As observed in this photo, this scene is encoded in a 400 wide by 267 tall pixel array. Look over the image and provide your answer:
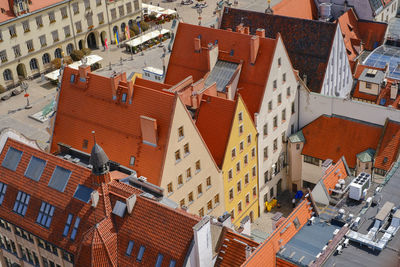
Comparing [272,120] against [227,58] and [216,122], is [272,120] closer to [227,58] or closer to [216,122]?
[227,58]

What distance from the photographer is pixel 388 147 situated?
78250 mm

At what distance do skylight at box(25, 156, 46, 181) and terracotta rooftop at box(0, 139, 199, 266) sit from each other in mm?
287

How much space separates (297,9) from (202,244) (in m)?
64.0

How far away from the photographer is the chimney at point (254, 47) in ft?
258

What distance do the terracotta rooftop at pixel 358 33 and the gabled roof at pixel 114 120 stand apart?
47083mm

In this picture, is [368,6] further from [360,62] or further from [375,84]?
[375,84]

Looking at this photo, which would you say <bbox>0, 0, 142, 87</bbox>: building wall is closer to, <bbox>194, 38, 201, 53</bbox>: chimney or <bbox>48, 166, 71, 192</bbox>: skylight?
<bbox>194, 38, 201, 53</bbox>: chimney

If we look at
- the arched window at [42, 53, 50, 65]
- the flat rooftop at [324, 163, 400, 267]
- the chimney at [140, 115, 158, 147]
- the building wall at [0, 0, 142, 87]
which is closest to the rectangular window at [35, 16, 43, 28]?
the building wall at [0, 0, 142, 87]

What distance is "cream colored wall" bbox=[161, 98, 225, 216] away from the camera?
6644 centimetres

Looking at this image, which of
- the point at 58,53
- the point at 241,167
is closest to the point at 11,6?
the point at 58,53

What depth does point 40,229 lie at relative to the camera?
63406mm

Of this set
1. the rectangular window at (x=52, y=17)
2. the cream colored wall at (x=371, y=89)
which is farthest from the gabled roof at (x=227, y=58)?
the rectangular window at (x=52, y=17)

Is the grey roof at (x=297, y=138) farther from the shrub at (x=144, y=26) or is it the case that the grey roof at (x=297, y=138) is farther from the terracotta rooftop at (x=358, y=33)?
the shrub at (x=144, y=26)

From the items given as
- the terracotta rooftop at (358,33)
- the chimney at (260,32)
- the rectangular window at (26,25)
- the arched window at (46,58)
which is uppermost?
the chimney at (260,32)
